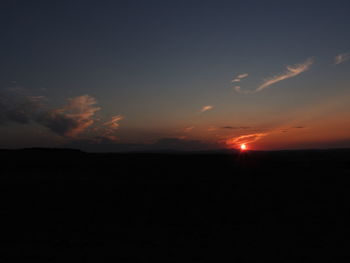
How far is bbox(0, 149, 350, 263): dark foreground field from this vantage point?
7.97 meters

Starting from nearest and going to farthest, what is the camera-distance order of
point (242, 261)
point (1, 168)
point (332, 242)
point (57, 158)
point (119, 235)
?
point (242, 261) → point (332, 242) → point (119, 235) → point (1, 168) → point (57, 158)

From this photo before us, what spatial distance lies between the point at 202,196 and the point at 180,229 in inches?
214

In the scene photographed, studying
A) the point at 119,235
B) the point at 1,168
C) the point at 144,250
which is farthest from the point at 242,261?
the point at 1,168

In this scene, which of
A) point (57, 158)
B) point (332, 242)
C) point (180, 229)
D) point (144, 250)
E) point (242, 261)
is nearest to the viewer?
point (242, 261)

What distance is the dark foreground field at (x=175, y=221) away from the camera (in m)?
7.97

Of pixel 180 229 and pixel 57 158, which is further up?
pixel 57 158

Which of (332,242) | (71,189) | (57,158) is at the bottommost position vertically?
(332,242)

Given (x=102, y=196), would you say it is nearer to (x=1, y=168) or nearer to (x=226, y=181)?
(x=226, y=181)

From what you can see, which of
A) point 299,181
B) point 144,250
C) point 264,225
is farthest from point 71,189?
point 299,181

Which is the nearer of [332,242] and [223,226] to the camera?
[332,242]

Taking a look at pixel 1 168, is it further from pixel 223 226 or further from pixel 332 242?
pixel 332 242

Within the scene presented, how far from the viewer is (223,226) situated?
10844 millimetres

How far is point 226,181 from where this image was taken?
20078mm

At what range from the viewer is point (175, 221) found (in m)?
11.4
